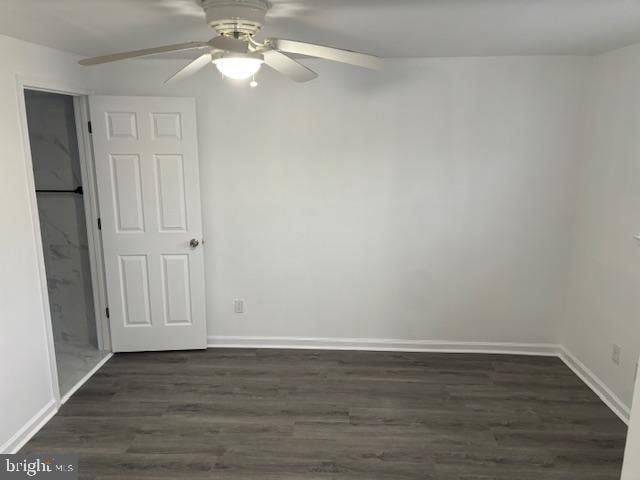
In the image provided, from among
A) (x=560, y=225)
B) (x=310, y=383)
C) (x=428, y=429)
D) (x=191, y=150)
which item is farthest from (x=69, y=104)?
(x=560, y=225)

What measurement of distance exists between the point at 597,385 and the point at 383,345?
158 centimetres

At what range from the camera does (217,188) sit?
368cm

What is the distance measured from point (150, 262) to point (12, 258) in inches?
45.5

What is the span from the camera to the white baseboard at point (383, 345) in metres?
3.83

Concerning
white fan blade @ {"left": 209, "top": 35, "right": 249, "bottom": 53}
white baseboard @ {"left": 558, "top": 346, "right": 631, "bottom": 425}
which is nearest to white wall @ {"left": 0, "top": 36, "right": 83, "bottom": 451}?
white fan blade @ {"left": 209, "top": 35, "right": 249, "bottom": 53}

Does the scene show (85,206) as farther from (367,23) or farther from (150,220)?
(367,23)

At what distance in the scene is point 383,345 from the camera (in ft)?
12.8

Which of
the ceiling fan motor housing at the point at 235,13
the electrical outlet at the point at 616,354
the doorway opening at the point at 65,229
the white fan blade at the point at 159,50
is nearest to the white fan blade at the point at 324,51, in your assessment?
the ceiling fan motor housing at the point at 235,13

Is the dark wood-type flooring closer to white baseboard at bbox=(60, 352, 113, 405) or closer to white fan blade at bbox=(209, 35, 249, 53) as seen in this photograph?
white baseboard at bbox=(60, 352, 113, 405)

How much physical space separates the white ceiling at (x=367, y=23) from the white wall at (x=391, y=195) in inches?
17.8

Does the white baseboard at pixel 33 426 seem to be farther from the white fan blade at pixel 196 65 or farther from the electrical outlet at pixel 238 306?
the white fan blade at pixel 196 65

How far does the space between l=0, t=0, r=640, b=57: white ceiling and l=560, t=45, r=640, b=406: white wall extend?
1.10ft

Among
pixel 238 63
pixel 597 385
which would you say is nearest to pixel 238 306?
pixel 238 63

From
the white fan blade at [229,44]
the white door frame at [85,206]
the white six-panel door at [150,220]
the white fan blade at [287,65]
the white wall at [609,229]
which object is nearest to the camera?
the white fan blade at [229,44]
